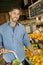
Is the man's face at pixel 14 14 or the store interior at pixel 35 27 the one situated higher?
the man's face at pixel 14 14

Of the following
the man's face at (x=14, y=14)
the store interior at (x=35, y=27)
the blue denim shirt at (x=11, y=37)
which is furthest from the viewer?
the store interior at (x=35, y=27)

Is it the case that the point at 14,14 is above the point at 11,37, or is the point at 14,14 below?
above

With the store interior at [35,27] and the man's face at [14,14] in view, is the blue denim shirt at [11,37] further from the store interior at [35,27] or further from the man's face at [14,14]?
the store interior at [35,27]

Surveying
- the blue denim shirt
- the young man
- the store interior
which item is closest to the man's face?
the young man

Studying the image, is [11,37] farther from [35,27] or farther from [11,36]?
[35,27]

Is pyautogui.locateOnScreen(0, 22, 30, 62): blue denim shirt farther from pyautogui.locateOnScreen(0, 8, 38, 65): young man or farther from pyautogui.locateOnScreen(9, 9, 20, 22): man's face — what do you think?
pyautogui.locateOnScreen(9, 9, 20, 22): man's face

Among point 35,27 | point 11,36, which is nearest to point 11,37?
point 11,36

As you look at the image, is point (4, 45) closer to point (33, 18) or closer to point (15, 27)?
point (15, 27)

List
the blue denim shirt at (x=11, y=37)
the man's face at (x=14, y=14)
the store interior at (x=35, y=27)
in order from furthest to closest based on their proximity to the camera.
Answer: the store interior at (x=35, y=27), the blue denim shirt at (x=11, y=37), the man's face at (x=14, y=14)

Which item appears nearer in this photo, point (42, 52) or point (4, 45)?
point (4, 45)

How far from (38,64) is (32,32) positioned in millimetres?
2633

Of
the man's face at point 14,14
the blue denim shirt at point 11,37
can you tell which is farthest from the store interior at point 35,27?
the man's face at point 14,14

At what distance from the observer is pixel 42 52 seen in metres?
4.24

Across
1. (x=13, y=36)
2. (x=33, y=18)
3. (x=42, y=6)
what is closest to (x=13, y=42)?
(x=13, y=36)
